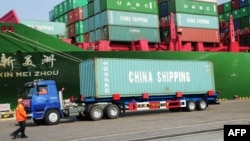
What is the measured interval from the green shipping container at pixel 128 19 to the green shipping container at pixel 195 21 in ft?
8.25

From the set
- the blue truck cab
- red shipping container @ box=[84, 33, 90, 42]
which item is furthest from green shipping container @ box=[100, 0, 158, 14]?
the blue truck cab

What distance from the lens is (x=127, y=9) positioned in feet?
96.9

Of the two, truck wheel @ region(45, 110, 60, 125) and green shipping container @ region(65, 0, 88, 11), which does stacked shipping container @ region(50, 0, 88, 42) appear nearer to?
green shipping container @ region(65, 0, 88, 11)

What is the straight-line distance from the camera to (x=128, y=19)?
29234mm

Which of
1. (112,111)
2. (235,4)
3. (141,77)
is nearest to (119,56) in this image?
(141,77)

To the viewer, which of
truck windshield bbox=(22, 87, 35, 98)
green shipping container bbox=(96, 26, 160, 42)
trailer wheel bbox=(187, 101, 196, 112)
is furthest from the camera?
green shipping container bbox=(96, 26, 160, 42)

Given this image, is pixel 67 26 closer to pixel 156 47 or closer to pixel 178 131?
pixel 156 47

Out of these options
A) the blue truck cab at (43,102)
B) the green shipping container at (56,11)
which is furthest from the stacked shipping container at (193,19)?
the blue truck cab at (43,102)

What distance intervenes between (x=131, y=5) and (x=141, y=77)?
377 inches

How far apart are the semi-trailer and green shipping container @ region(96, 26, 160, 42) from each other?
20.6 feet

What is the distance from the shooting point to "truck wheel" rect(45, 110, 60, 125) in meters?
18.5

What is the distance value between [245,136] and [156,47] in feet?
79.8

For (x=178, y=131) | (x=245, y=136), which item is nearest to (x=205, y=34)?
(x=178, y=131)

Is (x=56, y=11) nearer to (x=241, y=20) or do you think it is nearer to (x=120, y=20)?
(x=120, y=20)
